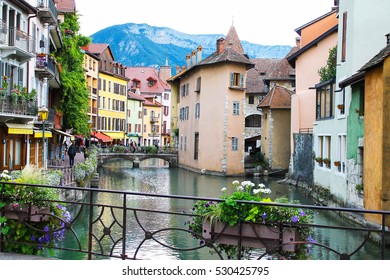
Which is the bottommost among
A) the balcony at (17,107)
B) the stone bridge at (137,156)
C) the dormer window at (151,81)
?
the stone bridge at (137,156)

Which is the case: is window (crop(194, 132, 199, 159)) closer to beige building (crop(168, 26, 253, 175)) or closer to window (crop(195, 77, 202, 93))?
beige building (crop(168, 26, 253, 175))

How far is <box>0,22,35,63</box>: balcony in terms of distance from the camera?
23.3 m

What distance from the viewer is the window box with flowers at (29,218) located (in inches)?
261

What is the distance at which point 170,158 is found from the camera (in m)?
62.2

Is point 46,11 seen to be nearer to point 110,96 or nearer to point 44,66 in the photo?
point 44,66

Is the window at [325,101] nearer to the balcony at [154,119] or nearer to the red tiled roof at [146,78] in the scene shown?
the balcony at [154,119]

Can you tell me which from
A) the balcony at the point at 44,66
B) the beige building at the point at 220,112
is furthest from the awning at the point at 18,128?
the beige building at the point at 220,112

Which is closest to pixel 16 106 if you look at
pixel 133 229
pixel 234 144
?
pixel 133 229

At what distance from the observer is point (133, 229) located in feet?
63.2

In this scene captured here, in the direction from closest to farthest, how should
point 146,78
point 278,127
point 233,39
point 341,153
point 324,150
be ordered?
point 341,153
point 324,150
point 278,127
point 233,39
point 146,78

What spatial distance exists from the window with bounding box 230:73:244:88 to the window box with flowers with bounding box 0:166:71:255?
1634 inches

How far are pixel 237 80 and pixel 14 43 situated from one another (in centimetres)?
2667

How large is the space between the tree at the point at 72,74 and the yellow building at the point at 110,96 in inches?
1192

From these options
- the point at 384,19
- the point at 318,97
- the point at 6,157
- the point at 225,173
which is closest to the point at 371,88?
the point at 384,19
